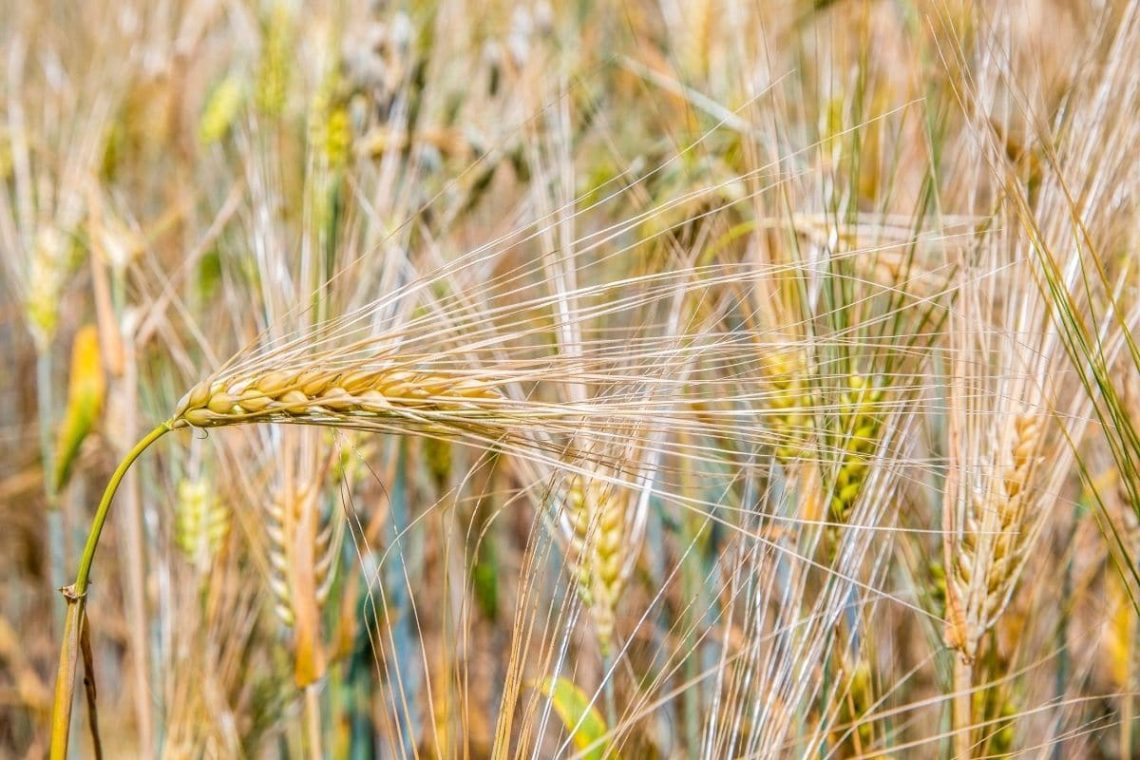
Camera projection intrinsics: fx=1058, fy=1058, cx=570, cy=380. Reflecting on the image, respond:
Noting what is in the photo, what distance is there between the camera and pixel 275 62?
1.03 meters

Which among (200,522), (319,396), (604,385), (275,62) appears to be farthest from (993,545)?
(275,62)

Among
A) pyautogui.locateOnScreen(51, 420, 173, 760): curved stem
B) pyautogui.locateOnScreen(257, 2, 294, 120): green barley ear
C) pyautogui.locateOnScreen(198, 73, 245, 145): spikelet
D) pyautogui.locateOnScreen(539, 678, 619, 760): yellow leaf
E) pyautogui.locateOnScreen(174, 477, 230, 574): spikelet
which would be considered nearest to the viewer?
pyautogui.locateOnScreen(51, 420, 173, 760): curved stem

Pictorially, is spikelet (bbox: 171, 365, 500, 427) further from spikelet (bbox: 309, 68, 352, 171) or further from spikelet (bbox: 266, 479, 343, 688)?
spikelet (bbox: 309, 68, 352, 171)

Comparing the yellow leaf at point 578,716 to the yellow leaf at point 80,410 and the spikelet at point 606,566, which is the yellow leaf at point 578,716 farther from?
the yellow leaf at point 80,410

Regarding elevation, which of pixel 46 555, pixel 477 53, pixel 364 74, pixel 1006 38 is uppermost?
pixel 477 53

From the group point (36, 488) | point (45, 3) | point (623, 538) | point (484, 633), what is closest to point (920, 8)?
point (623, 538)

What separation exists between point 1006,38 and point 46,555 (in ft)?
4.51

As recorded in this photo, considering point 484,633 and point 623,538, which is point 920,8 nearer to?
point 623,538

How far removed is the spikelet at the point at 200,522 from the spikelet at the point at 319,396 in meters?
0.37

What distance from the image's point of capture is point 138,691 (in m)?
0.87

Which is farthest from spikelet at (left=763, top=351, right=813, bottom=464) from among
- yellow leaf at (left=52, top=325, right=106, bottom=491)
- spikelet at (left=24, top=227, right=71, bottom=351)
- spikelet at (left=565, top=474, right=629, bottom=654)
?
spikelet at (left=24, top=227, right=71, bottom=351)

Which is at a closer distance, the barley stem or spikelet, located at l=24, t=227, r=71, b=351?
the barley stem

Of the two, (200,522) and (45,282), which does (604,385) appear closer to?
(200,522)

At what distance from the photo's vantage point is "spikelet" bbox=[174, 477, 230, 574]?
2.72ft
